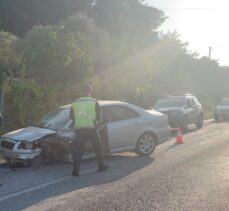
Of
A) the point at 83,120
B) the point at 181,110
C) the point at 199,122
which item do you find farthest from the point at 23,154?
the point at 199,122

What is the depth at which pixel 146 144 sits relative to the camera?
42.2 ft

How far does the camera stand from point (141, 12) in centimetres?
5966

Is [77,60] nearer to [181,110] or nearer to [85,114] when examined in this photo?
[181,110]

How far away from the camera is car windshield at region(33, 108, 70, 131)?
1177 centimetres

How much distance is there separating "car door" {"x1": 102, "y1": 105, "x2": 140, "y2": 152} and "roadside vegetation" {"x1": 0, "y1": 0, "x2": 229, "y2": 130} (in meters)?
5.82

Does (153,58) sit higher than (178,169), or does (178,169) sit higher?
(153,58)

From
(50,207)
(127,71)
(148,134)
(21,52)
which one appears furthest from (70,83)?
(50,207)

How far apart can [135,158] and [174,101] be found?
33.4 ft

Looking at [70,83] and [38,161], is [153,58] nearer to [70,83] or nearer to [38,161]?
[70,83]

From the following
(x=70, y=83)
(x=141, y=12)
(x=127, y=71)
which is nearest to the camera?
(x=70, y=83)

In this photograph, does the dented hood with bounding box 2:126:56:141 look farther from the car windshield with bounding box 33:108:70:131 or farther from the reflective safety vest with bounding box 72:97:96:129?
the reflective safety vest with bounding box 72:97:96:129

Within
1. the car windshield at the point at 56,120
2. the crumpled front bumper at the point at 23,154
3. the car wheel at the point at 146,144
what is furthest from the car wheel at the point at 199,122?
the crumpled front bumper at the point at 23,154

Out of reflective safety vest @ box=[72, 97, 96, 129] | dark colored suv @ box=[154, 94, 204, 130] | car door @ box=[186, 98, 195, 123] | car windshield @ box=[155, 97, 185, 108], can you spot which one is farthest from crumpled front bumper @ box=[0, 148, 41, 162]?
car windshield @ box=[155, 97, 185, 108]

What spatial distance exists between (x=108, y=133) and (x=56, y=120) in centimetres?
128
